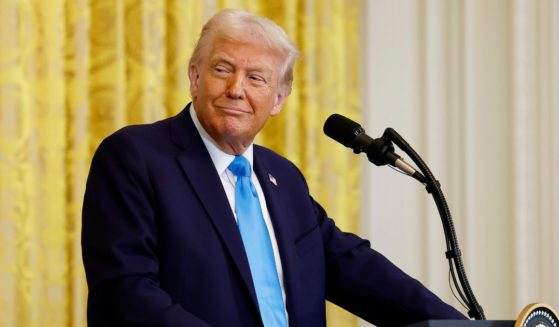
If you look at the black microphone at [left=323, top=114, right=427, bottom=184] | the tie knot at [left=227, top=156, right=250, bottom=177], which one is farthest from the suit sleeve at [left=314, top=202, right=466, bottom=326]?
the black microphone at [left=323, top=114, right=427, bottom=184]

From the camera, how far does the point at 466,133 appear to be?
4.29m

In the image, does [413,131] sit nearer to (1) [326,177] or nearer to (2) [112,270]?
(1) [326,177]

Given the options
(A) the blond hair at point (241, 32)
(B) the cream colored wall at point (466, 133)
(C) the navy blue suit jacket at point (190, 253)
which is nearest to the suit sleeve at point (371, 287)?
(C) the navy blue suit jacket at point (190, 253)

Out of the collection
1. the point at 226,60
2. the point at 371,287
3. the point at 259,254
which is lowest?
the point at 371,287

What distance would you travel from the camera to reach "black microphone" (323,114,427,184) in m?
2.22

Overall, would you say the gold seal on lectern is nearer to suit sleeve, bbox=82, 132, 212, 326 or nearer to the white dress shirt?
suit sleeve, bbox=82, 132, 212, 326

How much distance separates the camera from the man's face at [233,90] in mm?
2562

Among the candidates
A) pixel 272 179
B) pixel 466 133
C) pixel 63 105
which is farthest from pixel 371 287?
pixel 466 133

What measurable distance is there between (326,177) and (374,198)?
329 mm

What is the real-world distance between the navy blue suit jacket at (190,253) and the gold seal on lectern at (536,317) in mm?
537

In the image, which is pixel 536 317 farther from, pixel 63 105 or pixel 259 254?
pixel 63 105

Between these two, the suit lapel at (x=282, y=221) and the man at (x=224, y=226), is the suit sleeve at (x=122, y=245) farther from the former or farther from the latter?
the suit lapel at (x=282, y=221)

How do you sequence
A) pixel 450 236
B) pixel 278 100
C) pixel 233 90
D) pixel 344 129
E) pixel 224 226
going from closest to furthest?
pixel 450 236 → pixel 344 129 → pixel 224 226 → pixel 233 90 → pixel 278 100

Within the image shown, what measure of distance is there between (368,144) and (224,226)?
1.43 feet
